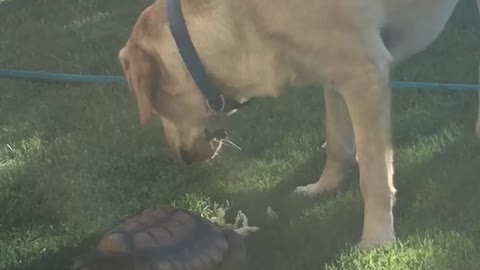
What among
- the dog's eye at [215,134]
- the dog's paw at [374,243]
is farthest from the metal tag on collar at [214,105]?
the dog's paw at [374,243]

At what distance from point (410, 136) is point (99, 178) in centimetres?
134

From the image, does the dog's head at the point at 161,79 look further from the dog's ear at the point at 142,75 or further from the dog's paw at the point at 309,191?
the dog's paw at the point at 309,191

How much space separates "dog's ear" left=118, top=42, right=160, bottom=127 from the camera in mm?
2885

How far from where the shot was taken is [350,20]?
2738 millimetres

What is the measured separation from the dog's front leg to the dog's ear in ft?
2.11

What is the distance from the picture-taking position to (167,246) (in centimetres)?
267

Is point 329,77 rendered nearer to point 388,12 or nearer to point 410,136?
point 388,12

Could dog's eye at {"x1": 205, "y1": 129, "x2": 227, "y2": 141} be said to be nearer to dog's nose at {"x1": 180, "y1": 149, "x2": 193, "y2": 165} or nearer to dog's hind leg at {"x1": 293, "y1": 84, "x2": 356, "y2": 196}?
dog's nose at {"x1": 180, "y1": 149, "x2": 193, "y2": 165}

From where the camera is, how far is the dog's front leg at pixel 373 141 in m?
2.77

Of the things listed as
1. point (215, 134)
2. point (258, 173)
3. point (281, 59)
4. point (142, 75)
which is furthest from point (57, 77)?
point (281, 59)

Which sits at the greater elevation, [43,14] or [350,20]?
[350,20]

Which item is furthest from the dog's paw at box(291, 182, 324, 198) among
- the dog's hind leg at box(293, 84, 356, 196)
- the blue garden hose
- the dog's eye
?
the blue garden hose

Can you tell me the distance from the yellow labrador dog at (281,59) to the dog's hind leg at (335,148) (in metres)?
0.32

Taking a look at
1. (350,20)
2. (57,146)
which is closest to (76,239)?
(57,146)
